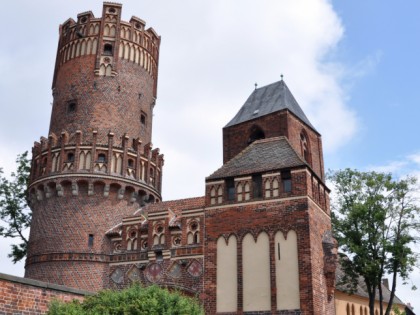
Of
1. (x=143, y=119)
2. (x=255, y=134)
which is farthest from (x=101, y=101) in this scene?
(x=255, y=134)

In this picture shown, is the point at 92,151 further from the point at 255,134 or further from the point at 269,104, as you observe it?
the point at 269,104

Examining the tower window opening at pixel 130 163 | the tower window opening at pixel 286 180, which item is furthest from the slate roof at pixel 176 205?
the tower window opening at pixel 286 180

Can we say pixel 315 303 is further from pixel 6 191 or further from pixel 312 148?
pixel 6 191

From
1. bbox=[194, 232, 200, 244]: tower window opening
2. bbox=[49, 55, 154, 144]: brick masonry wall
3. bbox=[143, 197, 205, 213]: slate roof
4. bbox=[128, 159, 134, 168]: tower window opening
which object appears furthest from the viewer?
bbox=[49, 55, 154, 144]: brick masonry wall

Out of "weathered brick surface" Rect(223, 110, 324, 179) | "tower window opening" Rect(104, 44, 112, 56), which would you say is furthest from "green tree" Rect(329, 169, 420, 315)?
"tower window opening" Rect(104, 44, 112, 56)

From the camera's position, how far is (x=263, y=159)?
21812 millimetres

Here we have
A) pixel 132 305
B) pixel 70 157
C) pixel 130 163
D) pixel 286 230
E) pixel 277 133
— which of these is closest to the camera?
pixel 132 305

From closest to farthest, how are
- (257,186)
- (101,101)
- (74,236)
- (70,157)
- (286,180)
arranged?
(286,180)
(257,186)
(74,236)
(70,157)
(101,101)

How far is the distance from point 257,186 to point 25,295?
9741 millimetres

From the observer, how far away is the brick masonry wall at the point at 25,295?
13.9 m

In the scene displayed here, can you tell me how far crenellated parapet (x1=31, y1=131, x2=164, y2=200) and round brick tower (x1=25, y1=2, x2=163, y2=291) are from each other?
0.05 meters

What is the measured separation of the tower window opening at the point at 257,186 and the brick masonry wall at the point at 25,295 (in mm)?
8201

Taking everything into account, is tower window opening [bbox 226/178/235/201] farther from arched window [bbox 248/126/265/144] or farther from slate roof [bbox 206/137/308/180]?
arched window [bbox 248/126/265/144]

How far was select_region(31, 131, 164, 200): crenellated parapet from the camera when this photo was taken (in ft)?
82.3
